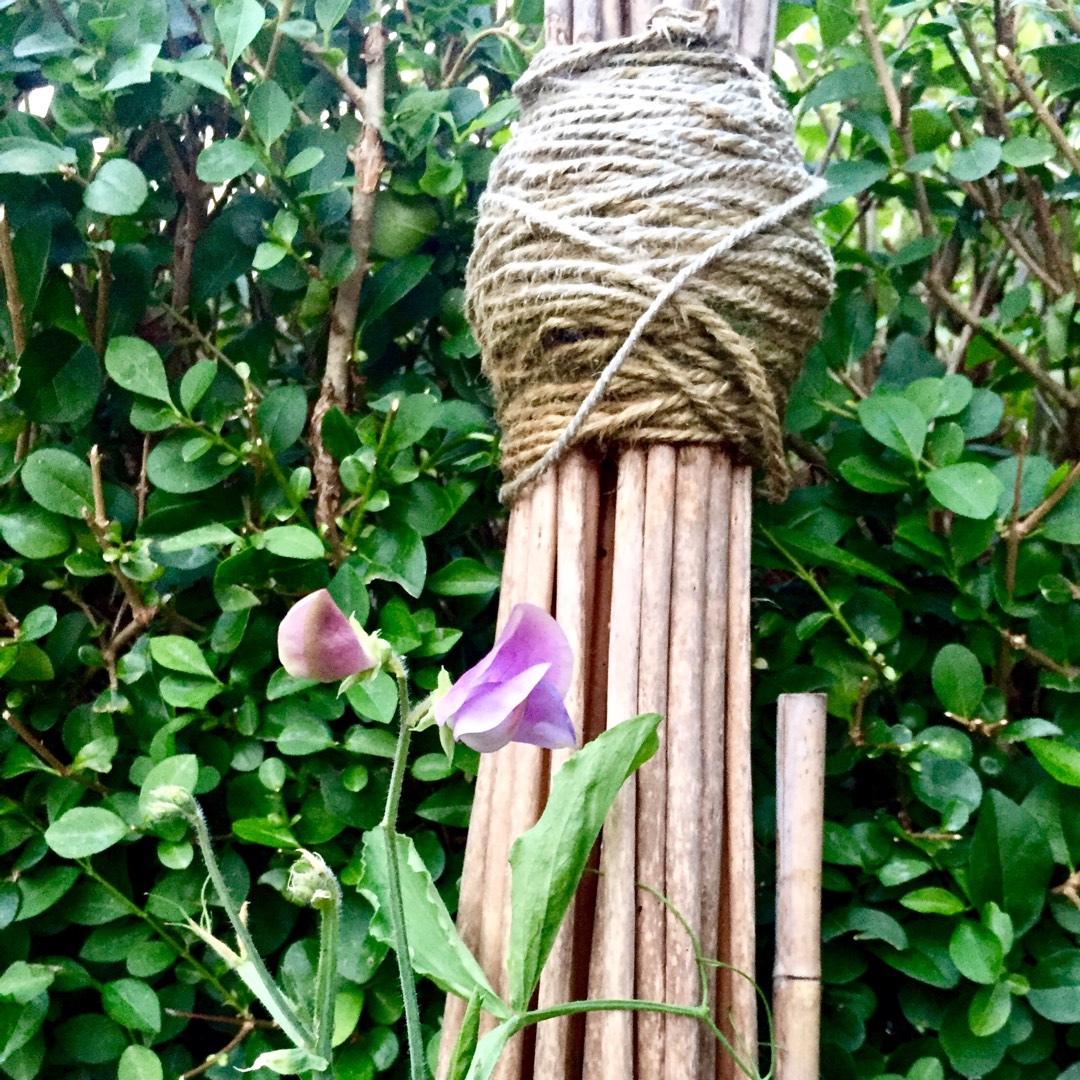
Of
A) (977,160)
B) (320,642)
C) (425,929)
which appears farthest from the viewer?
(977,160)

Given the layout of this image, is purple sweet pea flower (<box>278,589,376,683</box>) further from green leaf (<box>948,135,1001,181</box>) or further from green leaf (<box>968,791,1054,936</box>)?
green leaf (<box>948,135,1001,181</box>)

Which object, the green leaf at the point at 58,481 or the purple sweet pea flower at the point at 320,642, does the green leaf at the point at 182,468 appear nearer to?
the green leaf at the point at 58,481

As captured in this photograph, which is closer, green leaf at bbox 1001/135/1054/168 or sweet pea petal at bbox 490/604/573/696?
sweet pea petal at bbox 490/604/573/696

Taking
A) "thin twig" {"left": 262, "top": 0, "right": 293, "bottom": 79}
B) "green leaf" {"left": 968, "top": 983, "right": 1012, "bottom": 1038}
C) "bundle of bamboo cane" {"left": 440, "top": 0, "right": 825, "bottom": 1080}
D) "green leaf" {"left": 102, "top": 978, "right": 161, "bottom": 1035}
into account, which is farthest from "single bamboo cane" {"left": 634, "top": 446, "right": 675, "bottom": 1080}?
"thin twig" {"left": 262, "top": 0, "right": 293, "bottom": 79}

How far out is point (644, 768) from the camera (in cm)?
49

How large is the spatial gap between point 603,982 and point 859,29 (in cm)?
70

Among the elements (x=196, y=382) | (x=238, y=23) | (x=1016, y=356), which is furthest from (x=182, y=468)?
(x=1016, y=356)

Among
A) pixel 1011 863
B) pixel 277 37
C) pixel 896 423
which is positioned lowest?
pixel 1011 863

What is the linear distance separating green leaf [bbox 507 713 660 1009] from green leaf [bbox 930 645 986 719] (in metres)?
0.26

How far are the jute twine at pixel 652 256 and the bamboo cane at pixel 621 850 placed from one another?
1.9 inches

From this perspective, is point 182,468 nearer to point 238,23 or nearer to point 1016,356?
point 238,23

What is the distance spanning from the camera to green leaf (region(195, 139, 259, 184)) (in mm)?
602

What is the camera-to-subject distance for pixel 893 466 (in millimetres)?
645

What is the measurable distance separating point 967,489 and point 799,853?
268 millimetres
